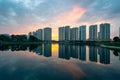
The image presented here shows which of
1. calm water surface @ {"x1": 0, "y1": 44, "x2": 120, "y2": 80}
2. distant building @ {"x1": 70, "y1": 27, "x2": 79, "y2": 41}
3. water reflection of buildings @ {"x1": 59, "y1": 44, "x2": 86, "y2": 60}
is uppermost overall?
distant building @ {"x1": 70, "y1": 27, "x2": 79, "y2": 41}

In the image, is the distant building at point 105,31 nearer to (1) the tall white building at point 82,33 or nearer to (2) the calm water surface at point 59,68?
(1) the tall white building at point 82,33

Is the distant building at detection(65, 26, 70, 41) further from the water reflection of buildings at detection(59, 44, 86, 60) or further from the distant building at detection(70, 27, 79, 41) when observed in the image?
the water reflection of buildings at detection(59, 44, 86, 60)

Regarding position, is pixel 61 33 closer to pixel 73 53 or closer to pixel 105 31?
pixel 105 31

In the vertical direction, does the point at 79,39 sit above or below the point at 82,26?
below

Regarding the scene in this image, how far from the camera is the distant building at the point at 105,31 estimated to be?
132 metres

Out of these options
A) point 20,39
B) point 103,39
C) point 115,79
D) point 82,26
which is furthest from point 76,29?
point 115,79

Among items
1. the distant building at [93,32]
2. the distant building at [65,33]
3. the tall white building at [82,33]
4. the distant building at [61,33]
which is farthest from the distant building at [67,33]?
the distant building at [93,32]

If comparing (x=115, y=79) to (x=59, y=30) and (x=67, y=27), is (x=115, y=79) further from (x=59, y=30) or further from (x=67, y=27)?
(x=59, y=30)

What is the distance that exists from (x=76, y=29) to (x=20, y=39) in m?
82.9

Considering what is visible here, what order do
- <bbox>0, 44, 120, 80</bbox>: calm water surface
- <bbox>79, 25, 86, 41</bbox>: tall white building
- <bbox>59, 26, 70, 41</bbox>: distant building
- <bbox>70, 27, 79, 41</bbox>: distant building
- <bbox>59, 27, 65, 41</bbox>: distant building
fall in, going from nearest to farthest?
<bbox>0, 44, 120, 80</bbox>: calm water surface → <bbox>79, 25, 86, 41</bbox>: tall white building → <bbox>70, 27, 79, 41</bbox>: distant building → <bbox>59, 26, 70, 41</bbox>: distant building → <bbox>59, 27, 65, 41</bbox>: distant building

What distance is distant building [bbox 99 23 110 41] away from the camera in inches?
5182

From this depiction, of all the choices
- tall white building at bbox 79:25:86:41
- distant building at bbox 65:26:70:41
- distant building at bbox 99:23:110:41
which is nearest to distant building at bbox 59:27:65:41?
distant building at bbox 65:26:70:41

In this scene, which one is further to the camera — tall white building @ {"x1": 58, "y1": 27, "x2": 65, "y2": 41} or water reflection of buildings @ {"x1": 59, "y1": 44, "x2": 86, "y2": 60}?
tall white building @ {"x1": 58, "y1": 27, "x2": 65, "y2": 41}

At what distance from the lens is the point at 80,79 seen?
12227 mm
